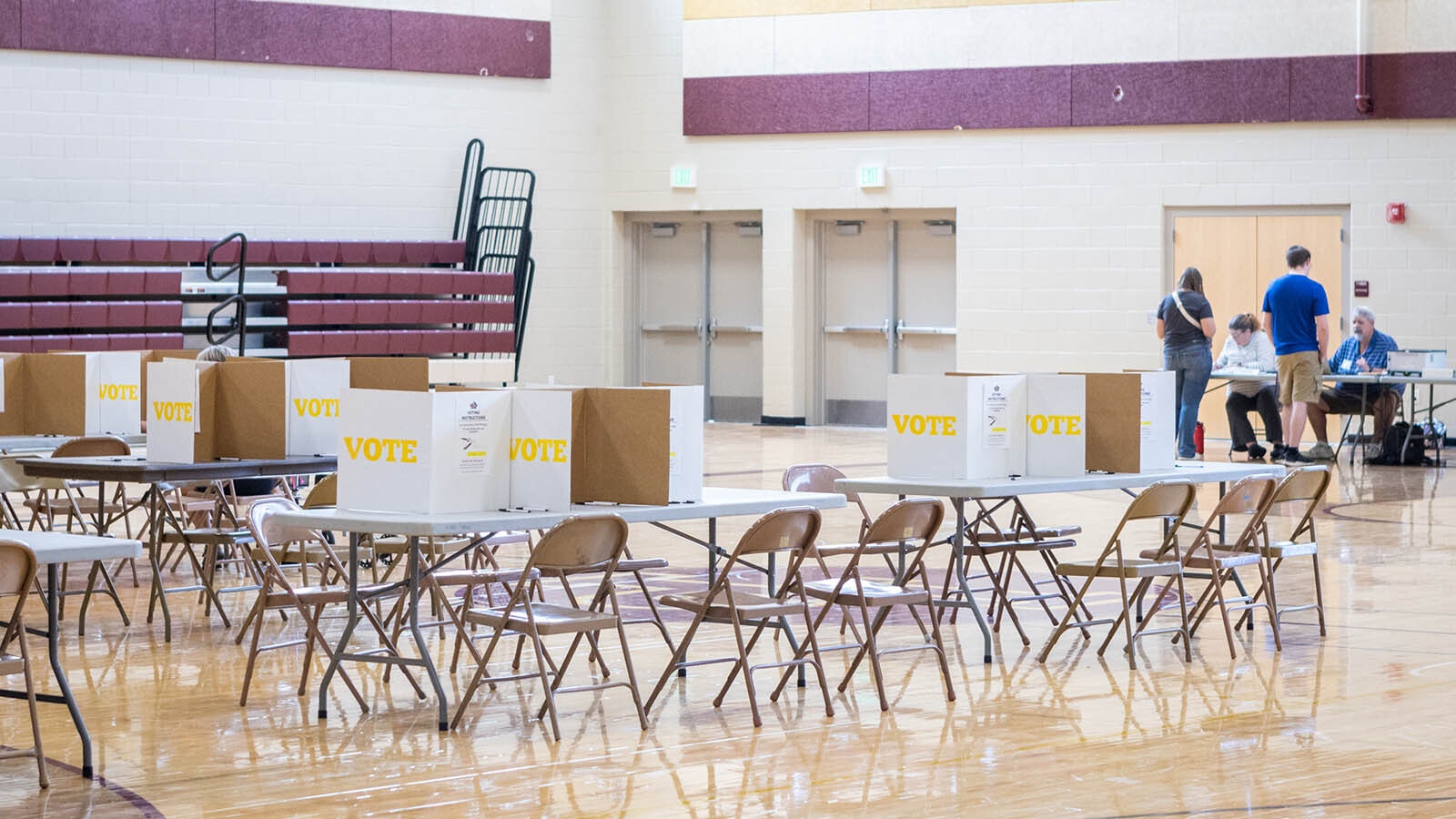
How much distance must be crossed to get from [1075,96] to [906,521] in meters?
10.3

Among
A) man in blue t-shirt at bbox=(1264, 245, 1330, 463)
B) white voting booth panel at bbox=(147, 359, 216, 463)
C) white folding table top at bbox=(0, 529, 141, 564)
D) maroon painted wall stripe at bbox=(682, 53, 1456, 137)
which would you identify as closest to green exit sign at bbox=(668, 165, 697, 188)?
maroon painted wall stripe at bbox=(682, 53, 1456, 137)

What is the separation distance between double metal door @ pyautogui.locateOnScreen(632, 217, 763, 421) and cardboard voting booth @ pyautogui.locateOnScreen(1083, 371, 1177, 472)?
10.3 metres

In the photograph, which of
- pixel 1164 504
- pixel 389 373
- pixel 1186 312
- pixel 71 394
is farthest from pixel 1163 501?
pixel 1186 312

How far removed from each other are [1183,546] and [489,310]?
8.27 meters

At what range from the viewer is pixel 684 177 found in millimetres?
17484

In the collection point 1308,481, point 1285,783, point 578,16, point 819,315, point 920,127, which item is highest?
point 578,16

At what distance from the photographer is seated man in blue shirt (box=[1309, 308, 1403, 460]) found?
1395 centimetres

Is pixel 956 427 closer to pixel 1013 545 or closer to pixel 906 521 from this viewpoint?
pixel 1013 545

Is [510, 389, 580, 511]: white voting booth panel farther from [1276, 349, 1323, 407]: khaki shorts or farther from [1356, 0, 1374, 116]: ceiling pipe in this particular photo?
[1356, 0, 1374, 116]: ceiling pipe

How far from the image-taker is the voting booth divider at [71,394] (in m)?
9.38

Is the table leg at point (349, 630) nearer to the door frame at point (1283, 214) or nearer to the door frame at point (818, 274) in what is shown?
the door frame at point (1283, 214)

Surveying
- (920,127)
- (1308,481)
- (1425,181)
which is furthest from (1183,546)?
(920,127)

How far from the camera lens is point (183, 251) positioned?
589 inches

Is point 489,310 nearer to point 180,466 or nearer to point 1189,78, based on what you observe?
point 1189,78
